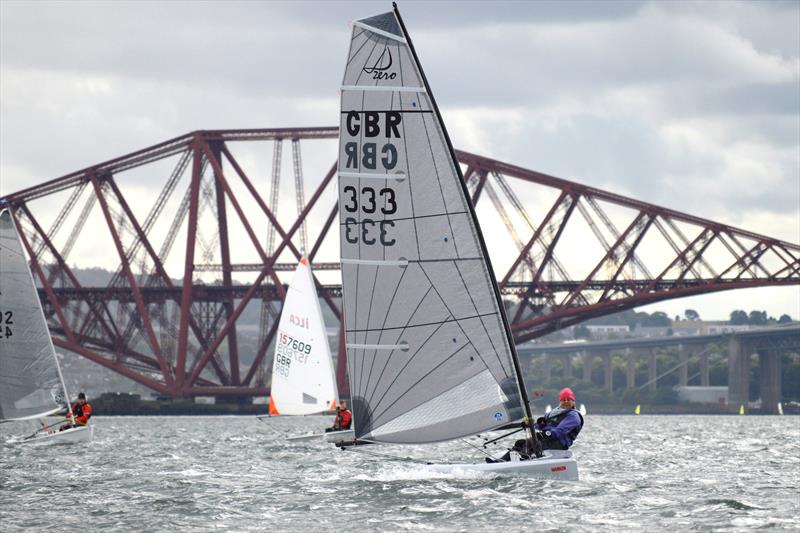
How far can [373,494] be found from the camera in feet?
89.7

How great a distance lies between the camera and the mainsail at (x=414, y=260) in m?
26.4

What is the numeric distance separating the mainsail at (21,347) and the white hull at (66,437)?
32.6 inches

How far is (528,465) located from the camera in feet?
86.5

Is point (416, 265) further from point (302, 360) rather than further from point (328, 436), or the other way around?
point (302, 360)

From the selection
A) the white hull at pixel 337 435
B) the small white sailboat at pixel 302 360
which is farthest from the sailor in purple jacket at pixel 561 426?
the small white sailboat at pixel 302 360

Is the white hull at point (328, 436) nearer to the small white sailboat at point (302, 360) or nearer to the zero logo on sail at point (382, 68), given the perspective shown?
the small white sailboat at point (302, 360)

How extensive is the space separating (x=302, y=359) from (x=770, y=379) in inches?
4166

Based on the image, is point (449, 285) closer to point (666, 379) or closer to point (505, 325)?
point (505, 325)

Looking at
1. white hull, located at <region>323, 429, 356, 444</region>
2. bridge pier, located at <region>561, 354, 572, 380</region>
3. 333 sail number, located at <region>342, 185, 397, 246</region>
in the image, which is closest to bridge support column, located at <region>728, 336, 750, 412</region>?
bridge pier, located at <region>561, 354, 572, 380</region>

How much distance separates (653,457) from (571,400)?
16337mm

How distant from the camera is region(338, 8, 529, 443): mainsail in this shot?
2638 cm

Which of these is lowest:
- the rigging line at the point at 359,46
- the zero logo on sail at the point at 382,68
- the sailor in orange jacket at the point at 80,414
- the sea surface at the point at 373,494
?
the sea surface at the point at 373,494

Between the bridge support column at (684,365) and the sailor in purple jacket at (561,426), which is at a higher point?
the bridge support column at (684,365)

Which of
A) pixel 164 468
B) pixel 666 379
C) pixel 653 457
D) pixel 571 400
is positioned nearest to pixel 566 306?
pixel 653 457
